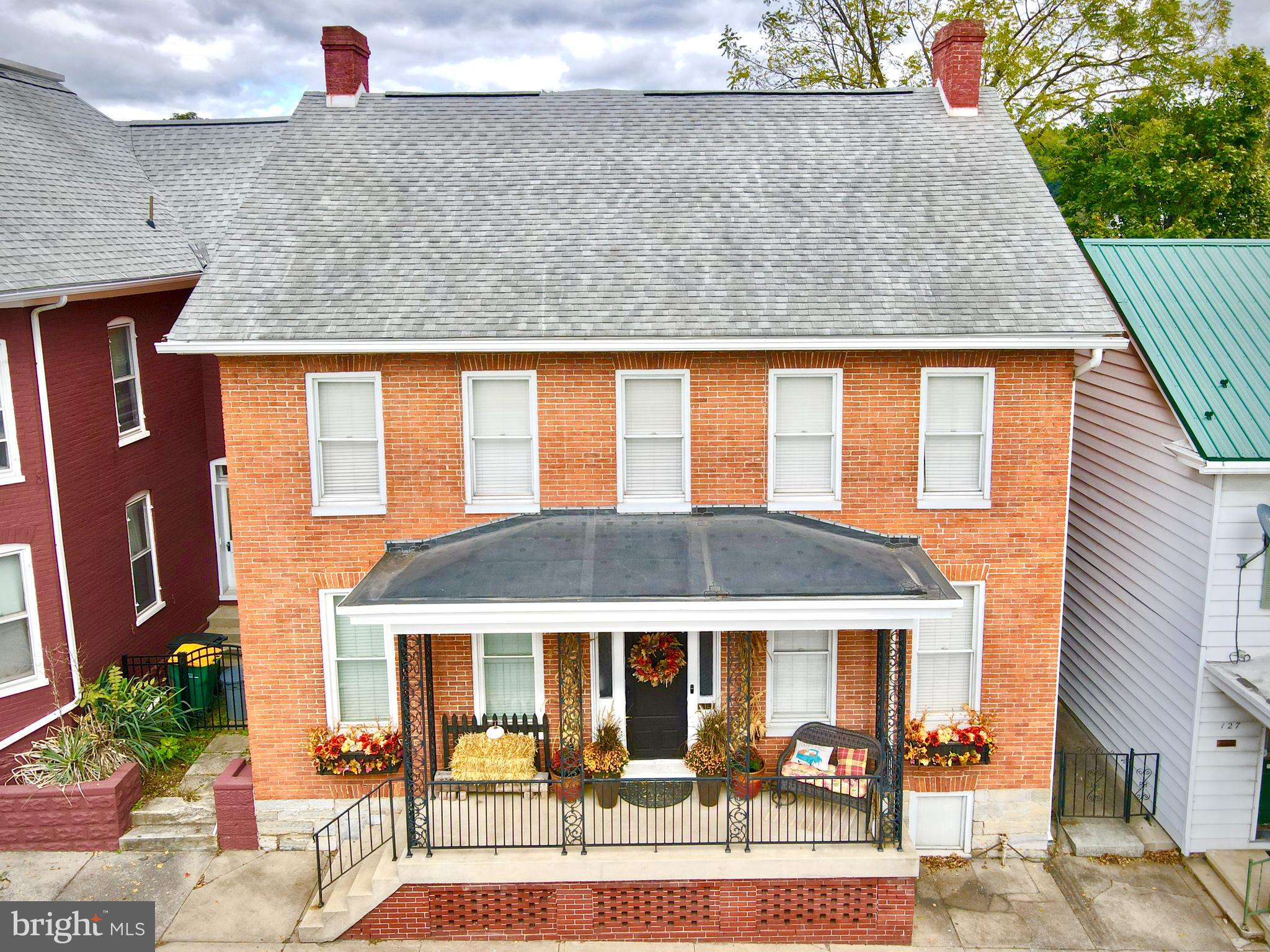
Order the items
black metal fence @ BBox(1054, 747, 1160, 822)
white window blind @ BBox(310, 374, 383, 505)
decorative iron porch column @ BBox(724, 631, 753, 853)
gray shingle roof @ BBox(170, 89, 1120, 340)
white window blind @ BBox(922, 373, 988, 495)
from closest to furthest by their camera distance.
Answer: decorative iron porch column @ BBox(724, 631, 753, 853) → gray shingle roof @ BBox(170, 89, 1120, 340) → white window blind @ BBox(310, 374, 383, 505) → white window blind @ BBox(922, 373, 988, 495) → black metal fence @ BBox(1054, 747, 1160, 822)

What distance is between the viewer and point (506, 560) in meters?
10.9

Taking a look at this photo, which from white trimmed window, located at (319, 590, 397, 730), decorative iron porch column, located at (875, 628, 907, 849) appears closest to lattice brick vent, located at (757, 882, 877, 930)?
decorative iron porch column, located at (875, 628, 907, 849)

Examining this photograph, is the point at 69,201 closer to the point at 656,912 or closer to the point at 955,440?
the point at 656,912

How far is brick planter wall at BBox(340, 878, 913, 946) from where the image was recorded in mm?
10602

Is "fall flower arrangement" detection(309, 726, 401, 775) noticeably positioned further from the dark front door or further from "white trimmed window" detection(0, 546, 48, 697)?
"white trimmed window" detection(0, 546, 48, 697)

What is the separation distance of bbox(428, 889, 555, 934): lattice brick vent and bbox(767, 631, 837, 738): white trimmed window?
11.6ft

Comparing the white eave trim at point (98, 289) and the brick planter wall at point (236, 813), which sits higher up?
the white eave trim at point (98, 289)

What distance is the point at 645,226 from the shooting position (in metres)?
12.7

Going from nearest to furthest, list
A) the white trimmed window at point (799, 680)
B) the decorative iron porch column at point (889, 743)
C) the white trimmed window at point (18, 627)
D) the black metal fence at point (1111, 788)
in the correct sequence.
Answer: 1. the decorative iron porch column at point (889, 743)
2. the white trimmed window at point (799, 680)
3. the white trimmed window at point (18, 627)
4. the black metal fence at point (1111, 788)

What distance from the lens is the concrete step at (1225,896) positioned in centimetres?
1066

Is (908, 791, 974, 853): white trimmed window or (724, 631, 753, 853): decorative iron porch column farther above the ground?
(724, 631, 753, 853): decorative iron porch column

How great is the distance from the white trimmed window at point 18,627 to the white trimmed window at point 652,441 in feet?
26.2

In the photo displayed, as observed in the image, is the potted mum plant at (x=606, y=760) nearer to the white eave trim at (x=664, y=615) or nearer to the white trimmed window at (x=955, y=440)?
the white eave trim at (x=664, y=615)

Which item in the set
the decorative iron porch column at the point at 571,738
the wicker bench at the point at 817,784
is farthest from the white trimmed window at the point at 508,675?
the wicker bench at the point at 817,784
